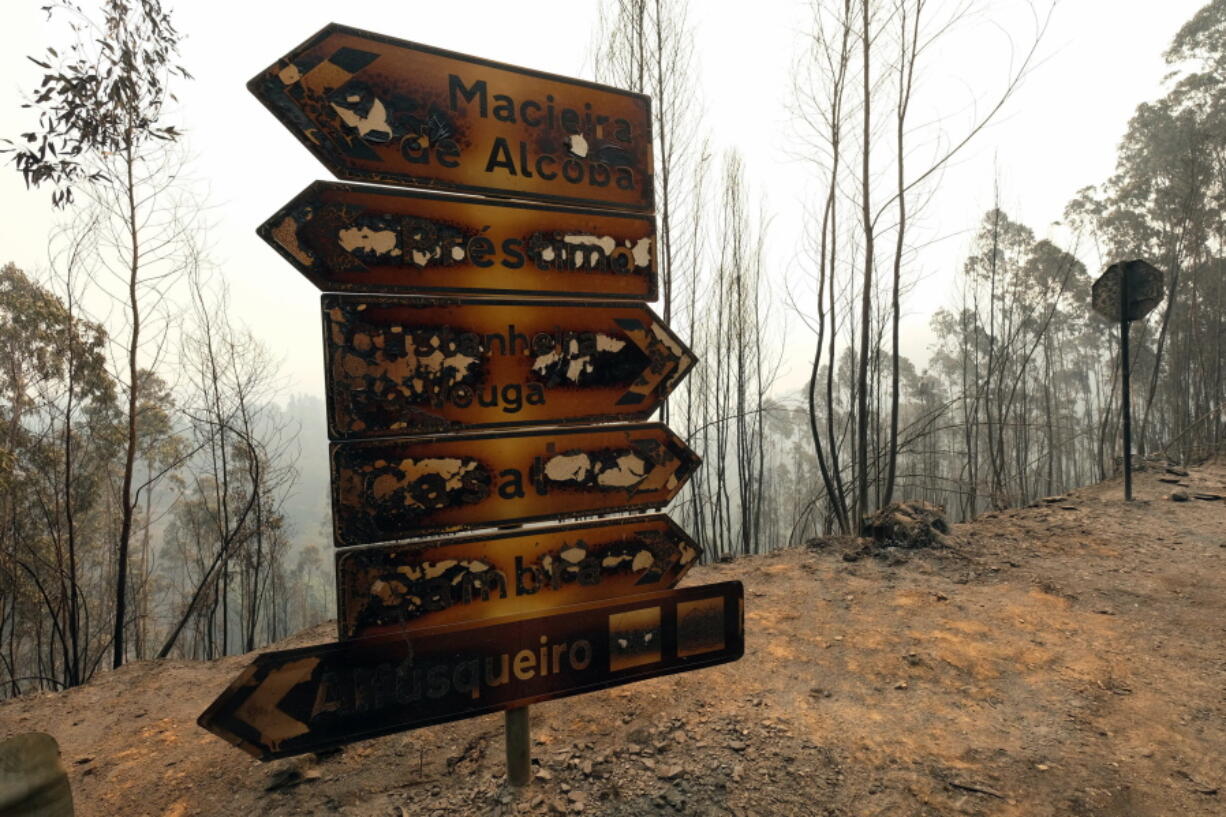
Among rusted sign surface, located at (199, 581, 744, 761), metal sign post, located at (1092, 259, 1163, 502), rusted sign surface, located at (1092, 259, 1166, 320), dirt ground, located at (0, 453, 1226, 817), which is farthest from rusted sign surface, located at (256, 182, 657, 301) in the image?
rusted sign surface, located at (1092, 259, 1166, 320)

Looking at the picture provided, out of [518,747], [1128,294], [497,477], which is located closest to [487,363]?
[497,477]

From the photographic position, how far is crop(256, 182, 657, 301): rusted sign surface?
1.20 metres

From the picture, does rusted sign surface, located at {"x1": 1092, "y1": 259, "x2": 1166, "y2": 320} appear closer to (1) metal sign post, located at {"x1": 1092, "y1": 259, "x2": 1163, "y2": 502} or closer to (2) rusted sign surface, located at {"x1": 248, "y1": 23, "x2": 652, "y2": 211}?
(1) metal sign post, located at {"x1": 1092, "y1": 259, "x2": 1163, "y2": 502}

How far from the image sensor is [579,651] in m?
1.37

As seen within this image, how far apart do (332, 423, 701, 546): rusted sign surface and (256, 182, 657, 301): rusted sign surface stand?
1.37ft

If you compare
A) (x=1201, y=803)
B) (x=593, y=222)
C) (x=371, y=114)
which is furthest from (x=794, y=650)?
(x=371, y=114)

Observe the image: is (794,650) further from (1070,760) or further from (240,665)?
(240,665)

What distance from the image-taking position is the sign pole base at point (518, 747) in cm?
160

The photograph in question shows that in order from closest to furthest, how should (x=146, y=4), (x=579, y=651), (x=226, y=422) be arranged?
(x=579, y=651) → (x=146, y=4) → (x=226, y=422)

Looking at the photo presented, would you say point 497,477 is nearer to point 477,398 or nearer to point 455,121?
point 477,398

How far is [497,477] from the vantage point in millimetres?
1375

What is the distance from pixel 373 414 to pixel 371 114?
0.75 meters

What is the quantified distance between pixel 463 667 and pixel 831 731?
63.2 inches

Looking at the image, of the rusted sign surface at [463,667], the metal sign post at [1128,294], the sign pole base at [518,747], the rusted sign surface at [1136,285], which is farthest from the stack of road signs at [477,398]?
the rusted sign surface at [1136,285]
